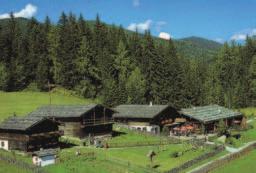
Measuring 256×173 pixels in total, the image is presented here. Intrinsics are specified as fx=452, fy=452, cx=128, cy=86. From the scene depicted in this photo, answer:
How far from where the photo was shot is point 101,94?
357 feet

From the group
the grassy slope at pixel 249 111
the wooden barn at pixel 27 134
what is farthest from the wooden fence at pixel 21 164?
the grassy slope at pixel 249 111

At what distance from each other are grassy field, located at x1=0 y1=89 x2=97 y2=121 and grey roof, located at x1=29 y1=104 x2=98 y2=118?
1328 cm

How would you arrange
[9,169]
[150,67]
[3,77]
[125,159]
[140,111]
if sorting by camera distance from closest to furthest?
[9,169]
[125,159]
[140,111]
[3,77]
[150,67]

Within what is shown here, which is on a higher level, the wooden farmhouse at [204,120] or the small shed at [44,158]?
the wooden farmhouse at [204,120]

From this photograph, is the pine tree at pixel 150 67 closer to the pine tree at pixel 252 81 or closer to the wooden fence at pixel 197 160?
the pine tree at pixel 252 81

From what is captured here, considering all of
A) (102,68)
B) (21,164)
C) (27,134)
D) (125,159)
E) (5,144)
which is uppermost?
(102,68)

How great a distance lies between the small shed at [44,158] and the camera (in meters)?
48.6

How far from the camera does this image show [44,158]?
4894 cm

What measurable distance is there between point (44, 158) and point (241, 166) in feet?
78.8

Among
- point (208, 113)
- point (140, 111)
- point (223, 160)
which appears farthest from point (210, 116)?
point (223, 160)

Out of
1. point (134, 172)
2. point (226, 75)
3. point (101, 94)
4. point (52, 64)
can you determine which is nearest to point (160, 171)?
point (134, 172)

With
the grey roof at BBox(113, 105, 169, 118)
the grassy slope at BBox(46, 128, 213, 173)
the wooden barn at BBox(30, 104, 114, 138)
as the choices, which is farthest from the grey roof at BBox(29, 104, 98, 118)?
the grey roof at BBox(113, 105, 169, 118)

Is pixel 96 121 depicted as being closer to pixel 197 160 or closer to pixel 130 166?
pixel 197 160

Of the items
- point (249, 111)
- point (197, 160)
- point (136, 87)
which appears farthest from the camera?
Result: point (249, 111)
